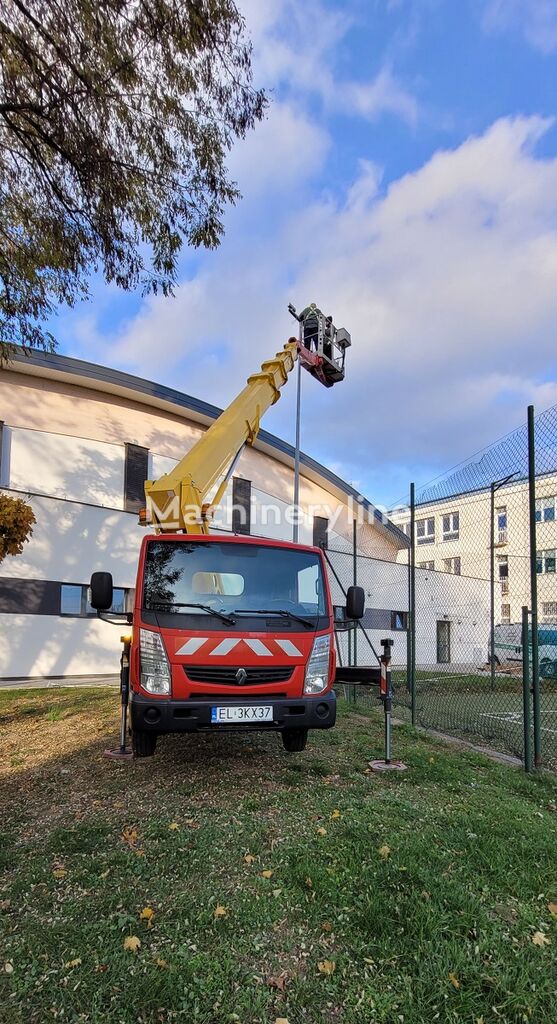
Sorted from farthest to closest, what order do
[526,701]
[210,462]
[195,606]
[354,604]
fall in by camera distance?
[210,462] → [354,604] → [526,701] → [195,606]

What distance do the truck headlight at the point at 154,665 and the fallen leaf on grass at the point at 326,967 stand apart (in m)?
2.52

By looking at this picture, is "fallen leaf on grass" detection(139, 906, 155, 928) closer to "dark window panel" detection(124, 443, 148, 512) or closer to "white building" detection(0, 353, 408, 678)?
"white building" detection(0, 353, 408, 678)

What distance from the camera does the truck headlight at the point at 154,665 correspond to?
4.72 m

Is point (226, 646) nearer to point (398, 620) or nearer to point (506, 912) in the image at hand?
point (506, 912)

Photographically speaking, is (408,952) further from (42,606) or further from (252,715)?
(42,606)

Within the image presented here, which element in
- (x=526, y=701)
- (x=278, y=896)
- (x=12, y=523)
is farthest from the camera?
(x=12, y=523)

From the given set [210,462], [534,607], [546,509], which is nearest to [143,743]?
[534,607]

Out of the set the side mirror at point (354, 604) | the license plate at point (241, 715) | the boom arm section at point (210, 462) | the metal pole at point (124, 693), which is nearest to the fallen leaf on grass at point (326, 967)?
the license plate at point (241, 715)

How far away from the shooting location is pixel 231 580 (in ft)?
17.7

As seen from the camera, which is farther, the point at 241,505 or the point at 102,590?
the point at 241,505

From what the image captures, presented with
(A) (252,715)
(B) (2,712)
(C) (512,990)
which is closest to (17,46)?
(A) (252,715)

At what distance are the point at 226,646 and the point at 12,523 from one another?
4605 mm

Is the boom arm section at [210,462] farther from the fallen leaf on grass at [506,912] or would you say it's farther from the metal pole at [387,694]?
the fallen leaf on grass at [506,912]

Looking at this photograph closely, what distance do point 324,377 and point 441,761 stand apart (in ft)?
32.0
